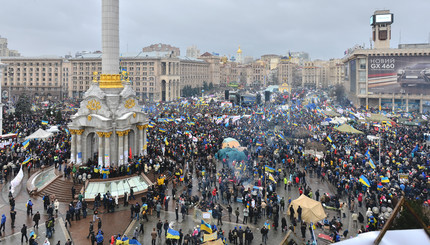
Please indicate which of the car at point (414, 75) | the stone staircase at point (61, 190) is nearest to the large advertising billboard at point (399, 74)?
the car at point (414, 75)

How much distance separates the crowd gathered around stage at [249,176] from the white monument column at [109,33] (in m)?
7.93

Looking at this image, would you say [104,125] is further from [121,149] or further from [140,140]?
[140,140]

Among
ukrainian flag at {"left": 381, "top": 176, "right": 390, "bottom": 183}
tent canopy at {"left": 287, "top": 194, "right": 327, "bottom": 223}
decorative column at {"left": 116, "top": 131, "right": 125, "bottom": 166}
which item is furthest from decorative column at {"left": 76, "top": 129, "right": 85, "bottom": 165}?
ukrainian flag at {"left": 381, "top": 176, "right": 390, "bottom": 183}

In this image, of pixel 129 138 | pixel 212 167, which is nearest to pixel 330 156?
pixel 212 167

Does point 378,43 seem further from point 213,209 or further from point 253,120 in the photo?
point 213,209

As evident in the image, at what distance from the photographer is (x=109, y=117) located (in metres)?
24.9

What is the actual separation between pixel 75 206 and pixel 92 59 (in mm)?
89872

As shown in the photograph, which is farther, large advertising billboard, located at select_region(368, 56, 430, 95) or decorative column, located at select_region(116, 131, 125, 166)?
large advertising billboard, located at select_region(368, 56, 430, 95)

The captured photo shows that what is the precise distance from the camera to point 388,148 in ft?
102

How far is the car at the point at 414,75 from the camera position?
7088cm

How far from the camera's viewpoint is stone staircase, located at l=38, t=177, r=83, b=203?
21688 mm

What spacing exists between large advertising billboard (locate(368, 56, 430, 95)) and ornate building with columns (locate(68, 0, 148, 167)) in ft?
212

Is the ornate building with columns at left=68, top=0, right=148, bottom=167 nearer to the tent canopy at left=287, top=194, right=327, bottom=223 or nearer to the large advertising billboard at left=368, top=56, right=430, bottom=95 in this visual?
the tent canopy at left=287, top=194, right=327, bottom=223

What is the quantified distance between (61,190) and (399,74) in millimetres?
73919
